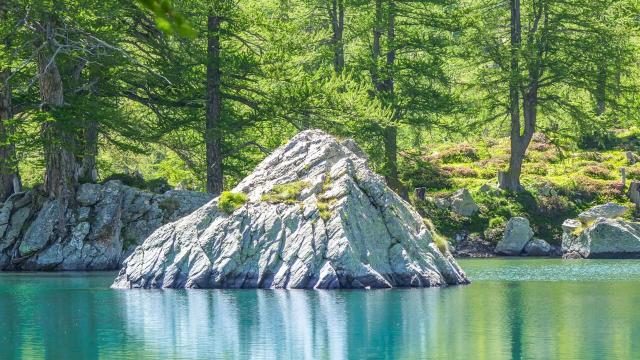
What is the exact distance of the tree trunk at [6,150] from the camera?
38812 mm

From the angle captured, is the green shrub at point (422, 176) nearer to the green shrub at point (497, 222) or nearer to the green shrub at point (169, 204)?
the green shrub at point (497, 222)

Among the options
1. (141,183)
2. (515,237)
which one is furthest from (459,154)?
(141,183)

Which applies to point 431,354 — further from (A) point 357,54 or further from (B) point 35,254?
(A) point 357,54

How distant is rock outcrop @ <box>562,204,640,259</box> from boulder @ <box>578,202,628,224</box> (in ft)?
1.40

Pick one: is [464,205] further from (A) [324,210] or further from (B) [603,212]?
(A) [324,210]

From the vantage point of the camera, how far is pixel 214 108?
4434 cm

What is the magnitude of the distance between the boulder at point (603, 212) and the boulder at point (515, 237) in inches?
98.0

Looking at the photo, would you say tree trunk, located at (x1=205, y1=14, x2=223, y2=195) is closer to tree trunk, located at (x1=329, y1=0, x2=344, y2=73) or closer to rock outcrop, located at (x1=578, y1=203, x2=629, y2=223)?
tree trunk, located at (x1=329, y1=0, x2=344, y2=73)

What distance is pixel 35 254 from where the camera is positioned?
3997cm

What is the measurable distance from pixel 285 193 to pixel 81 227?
12.9 meters

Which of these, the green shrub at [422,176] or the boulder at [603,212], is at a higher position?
the green shrub at [422,176]

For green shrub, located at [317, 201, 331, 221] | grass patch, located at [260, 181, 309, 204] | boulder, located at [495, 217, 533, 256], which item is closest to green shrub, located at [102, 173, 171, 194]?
grass patch, located at [260, 181, 309, 204]

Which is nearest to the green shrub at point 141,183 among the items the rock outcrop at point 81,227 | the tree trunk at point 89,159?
the tree trunk at point 89,159

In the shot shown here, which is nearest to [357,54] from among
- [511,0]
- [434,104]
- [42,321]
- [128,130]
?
[434,104]
